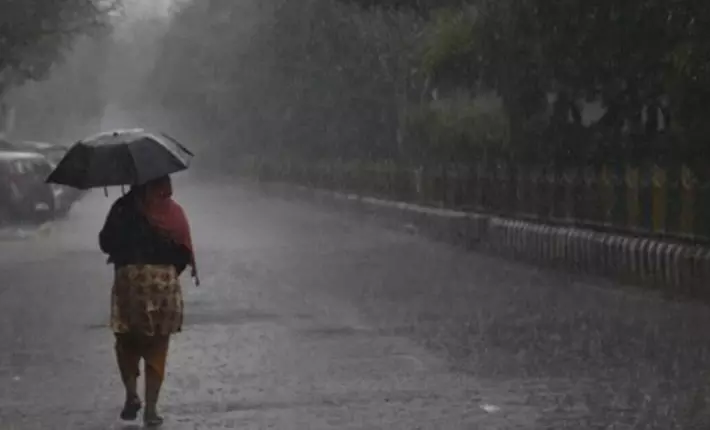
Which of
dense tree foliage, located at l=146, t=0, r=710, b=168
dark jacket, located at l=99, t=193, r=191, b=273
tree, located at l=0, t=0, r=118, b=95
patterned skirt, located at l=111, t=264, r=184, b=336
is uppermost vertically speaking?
tree, located at l=0, t=0, r=118, b=95

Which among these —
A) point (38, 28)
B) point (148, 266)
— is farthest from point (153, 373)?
point (38, 28)

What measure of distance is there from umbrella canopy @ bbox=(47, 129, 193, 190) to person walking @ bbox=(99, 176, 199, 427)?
14 centimetres

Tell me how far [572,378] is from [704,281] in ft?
19.4

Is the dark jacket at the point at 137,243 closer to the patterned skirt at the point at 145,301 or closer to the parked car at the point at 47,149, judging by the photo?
the patterned skirt at the point at 145,301

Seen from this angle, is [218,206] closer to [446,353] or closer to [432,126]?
[432,126]

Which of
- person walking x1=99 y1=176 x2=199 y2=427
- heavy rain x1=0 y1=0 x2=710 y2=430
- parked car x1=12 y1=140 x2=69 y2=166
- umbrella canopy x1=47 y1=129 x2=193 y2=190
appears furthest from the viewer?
parked car x1=12 y1=140 x2=69 y2=166

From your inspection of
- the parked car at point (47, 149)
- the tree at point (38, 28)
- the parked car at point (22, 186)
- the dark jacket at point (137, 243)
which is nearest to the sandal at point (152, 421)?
the dark jacket at point (137, 243)

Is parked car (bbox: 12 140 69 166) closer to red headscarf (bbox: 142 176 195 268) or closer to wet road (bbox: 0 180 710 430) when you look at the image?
wet road (bbox: 0 180 710 430)

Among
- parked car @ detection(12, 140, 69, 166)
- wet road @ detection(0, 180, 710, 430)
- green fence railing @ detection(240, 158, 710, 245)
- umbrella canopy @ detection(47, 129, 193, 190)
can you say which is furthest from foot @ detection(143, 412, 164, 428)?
parked car @ detection(12, 140, 69, 166)

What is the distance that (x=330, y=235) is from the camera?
1198 inches

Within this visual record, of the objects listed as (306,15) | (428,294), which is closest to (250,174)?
(306,15)

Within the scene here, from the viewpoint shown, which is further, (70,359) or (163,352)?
(70,359)

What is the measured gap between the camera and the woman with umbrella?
29.7ft

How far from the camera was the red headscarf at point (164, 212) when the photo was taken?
29.8 ft
